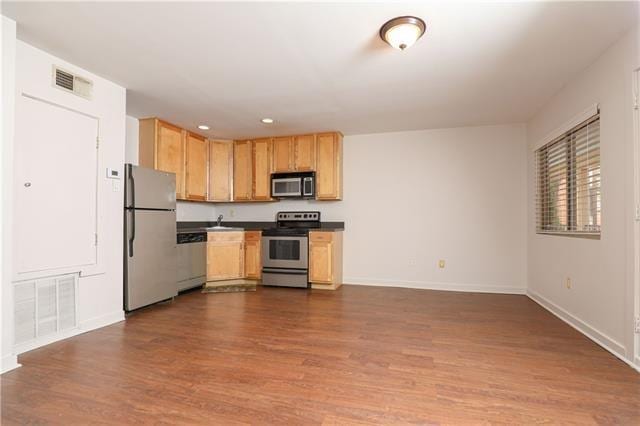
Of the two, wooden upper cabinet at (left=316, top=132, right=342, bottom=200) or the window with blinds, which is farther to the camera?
wooden upper cabinet at (left=316, top=132, right=342, bottom=200)

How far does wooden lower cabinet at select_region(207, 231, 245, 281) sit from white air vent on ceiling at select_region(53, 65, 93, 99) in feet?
8.11

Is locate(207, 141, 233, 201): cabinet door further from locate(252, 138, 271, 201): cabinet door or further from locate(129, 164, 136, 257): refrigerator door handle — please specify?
locate(129, 164, 136, 257): refrigerator door handle

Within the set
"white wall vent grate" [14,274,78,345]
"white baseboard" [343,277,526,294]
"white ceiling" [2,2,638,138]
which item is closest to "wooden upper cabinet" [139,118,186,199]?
"white ceiling" [2,2,638,138]

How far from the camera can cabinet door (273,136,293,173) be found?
512 centimetres

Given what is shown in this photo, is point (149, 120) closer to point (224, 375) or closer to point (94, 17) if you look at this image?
point (94, 17)

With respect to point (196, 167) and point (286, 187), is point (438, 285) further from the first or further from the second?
point (196, 167)

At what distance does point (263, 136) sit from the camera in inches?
206

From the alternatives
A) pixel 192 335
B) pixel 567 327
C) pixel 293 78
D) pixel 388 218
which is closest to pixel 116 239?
pixel 192 335

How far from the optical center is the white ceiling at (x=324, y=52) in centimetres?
209

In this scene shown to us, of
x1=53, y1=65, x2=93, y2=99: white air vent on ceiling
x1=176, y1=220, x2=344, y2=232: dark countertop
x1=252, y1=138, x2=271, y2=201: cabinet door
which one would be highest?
x1=53, y1=65, x2=93, y2=99: white air vent on ceiling

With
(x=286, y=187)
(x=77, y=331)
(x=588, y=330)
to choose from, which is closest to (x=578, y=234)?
(x=588, y=330)

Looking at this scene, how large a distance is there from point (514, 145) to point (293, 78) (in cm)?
341

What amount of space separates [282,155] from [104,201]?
8.86ft

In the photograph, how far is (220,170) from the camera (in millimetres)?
5336
